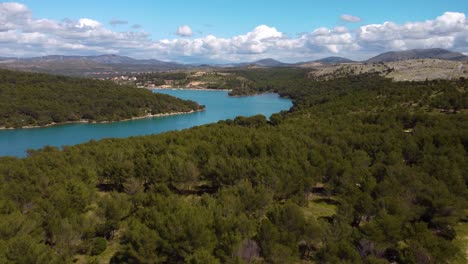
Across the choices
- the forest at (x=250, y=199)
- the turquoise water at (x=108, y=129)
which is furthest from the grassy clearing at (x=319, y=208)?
the turquoise water at (x=108, y=129)

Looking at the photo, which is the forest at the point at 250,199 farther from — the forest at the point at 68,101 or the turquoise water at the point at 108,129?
the forest at the point at 68,101

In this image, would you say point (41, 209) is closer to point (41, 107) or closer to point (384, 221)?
point (384, 221)

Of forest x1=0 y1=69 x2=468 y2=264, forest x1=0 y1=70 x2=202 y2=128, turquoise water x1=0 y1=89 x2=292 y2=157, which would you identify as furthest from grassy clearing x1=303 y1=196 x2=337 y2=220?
forest x1=0 y1=70 x2=202 y2=128

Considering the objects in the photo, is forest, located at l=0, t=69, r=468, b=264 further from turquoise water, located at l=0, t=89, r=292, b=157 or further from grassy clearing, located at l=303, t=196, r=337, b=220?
turquoise water, located at l=0, t=89, r=292, b=157

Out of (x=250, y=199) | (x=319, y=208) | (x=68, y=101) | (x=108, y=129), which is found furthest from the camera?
(x=68, y=101)

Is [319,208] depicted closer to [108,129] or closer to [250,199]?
[250,199]

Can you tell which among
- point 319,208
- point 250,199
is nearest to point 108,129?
point 319,208
